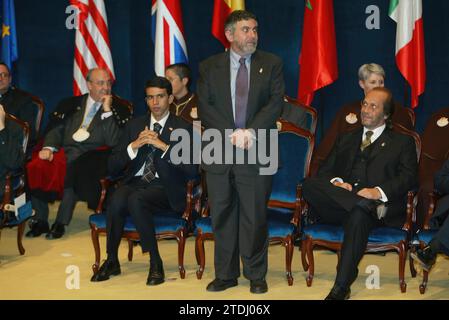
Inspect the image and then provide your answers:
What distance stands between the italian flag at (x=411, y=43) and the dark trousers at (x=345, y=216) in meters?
1.86

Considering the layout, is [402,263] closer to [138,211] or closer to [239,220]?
[239,220]

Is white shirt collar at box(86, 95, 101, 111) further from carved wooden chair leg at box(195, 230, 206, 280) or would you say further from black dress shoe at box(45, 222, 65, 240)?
carved wooden chair leg at box(195, 230, 206, 280)

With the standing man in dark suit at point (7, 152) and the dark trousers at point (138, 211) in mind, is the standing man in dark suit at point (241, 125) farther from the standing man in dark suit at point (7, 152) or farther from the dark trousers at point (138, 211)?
the standing man in dark suit at point (7, 152)

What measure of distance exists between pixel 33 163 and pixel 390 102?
3.29m

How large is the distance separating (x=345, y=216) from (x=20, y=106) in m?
3.59

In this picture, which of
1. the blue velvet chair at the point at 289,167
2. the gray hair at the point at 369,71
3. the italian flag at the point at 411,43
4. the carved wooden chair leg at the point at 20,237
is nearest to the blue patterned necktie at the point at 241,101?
the blue velvet chair at the point at 289,167

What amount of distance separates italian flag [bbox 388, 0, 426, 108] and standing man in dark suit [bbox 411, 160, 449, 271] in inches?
69.1

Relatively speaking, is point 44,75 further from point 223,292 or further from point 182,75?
point 223,292

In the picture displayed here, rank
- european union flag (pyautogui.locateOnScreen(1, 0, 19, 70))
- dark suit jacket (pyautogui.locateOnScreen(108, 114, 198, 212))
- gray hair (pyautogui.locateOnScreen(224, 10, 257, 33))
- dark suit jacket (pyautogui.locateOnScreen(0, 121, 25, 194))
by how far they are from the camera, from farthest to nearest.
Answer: european union flag (pyautogui.locateOnScreen(1, 0, 19, 70))
dark suit jacket (pyautogui.locateOnScreen(0, 121, 25, 194))
dark suit jacket (pyautogui.locateOnScreen(108, 114, 198, 212))
gray hair (pyautogui.locateOnScreen(224, 10, 257, 33))

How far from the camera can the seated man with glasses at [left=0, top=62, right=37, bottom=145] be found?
7.82m

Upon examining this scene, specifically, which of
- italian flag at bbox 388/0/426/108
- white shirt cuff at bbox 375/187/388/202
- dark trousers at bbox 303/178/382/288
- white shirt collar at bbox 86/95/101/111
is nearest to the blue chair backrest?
dark trousers at bbox 303/178/382/288

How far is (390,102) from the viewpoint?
586cm

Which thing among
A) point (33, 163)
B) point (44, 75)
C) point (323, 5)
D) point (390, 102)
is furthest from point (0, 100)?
point (390, 102)

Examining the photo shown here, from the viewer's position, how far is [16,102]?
7.89 metres
